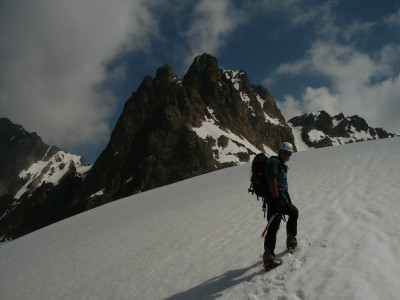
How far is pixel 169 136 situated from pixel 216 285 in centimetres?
11355

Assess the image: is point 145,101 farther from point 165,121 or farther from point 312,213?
→ point 312,213

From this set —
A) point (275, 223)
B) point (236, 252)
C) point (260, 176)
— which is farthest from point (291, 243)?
point (236, 252)

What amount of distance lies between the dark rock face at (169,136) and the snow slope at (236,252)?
86392mm

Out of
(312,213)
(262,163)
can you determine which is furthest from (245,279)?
(312,213)

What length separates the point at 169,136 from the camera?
120938 mm

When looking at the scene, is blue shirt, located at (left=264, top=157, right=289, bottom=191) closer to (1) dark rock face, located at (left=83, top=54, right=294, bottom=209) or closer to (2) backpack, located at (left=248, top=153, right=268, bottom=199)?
(2) backpack, located at (left=248, top=153, right=268, bottom=199)

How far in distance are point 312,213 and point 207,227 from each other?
13.9 ft

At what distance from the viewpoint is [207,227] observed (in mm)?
14195

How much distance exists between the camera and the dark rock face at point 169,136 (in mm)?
109812

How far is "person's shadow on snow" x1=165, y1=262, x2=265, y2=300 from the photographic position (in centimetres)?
784

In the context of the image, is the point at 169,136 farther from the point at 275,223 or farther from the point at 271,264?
the point at 271,264

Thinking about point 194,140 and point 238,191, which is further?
point 194,140

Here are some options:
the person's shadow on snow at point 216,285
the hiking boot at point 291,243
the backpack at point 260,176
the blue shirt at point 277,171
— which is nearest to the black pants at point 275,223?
the hiking boot at point 291,243

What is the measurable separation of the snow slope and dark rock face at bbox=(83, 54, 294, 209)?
283 ft
